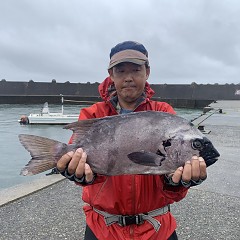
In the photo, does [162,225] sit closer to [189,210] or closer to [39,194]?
[189,210]

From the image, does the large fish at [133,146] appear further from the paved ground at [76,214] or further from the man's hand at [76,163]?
the paved ground at [76,214]

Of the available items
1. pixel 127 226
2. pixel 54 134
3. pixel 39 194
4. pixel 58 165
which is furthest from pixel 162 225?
pixel 54 134

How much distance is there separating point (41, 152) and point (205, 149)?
4.54ft

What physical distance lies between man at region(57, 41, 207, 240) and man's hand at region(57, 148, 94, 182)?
12 millimetres

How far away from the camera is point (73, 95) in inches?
2415

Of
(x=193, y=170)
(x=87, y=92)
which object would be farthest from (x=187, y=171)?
(x=87, y=92)

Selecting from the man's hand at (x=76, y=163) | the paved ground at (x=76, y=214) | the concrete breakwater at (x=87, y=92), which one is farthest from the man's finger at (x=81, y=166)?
the concrete breakwater at (x=87, y=92)

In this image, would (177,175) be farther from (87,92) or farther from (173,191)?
(87,92)

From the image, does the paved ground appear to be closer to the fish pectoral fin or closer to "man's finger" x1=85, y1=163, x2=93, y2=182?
"man's finger" x1=85, y1=163, x2=93, y2=182

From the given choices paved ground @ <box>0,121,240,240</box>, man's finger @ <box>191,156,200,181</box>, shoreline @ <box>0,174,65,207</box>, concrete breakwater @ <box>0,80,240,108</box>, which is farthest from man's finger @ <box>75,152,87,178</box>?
concrete breakwater @ <box>0,80,240,108</box>

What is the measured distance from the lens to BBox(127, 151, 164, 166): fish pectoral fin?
2488 millimetres

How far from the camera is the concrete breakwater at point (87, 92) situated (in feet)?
186

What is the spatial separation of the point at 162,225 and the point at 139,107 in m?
1.19

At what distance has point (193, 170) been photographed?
8.05 ft
